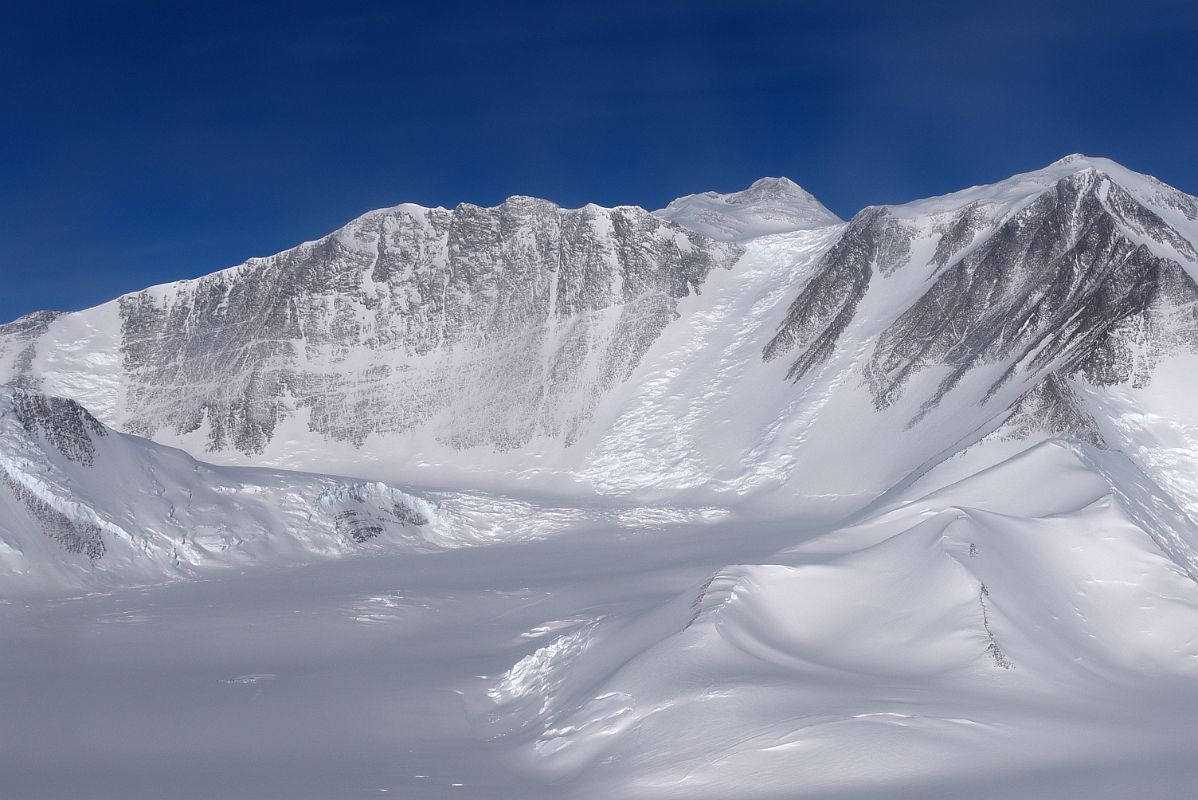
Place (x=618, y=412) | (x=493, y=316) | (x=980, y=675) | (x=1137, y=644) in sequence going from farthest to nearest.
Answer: (x=493, y=316)
(x=618, y=412)
(x=1137, y=644)
(x=980, y=675)

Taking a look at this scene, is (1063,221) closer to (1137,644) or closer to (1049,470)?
(1049,470)

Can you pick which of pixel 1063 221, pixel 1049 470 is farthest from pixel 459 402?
pixel 1049 470

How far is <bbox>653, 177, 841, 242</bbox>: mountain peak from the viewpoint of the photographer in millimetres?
107875

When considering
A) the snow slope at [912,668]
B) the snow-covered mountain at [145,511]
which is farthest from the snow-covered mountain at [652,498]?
the snow-covered mountain at [145,511]

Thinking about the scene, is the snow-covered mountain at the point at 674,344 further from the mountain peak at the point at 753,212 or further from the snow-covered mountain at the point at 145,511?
the snow-covered mountain at the point at 145,511

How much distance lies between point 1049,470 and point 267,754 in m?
22.3

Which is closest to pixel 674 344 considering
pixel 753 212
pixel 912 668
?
pixel 753 212

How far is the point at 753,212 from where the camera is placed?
116 meters

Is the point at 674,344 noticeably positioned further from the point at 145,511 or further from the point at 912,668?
the point at 912,668

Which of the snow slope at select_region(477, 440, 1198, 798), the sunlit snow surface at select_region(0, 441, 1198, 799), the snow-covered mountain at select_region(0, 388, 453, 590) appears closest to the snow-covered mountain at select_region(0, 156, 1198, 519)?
the snow-covered mountain at select_region(0, 388, 453, 590)

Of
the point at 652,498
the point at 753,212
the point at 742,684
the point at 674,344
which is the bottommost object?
the point at 742,684

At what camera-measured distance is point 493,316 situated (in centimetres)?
9762

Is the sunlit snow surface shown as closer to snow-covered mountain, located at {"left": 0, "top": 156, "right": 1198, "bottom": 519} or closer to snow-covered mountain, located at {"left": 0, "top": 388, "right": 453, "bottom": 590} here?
snow-covered mountain, located at {"left": 0, "top": 388, "right": 453, "bottom": 590}

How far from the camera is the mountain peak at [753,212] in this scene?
108 m
